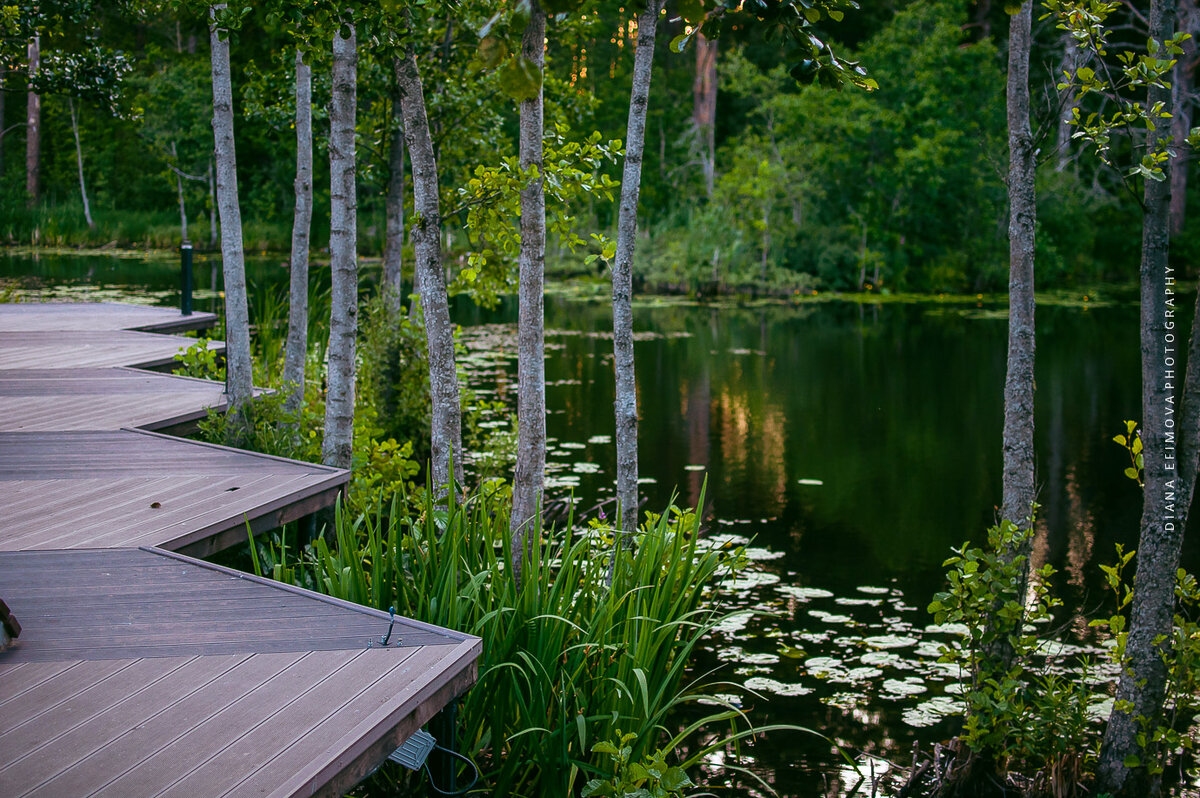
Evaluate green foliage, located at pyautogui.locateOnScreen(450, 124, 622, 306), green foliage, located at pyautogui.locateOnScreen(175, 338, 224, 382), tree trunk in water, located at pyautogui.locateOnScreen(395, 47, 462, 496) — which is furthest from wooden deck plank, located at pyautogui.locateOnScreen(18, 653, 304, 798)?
green foliage, located at pyautogui.locateOnScreen(175, 338, 224, 382)

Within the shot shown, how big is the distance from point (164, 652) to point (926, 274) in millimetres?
25021

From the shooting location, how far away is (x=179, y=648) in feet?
9.93

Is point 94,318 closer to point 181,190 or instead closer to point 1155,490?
point 1155,490

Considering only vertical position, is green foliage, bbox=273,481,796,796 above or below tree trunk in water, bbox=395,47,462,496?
below

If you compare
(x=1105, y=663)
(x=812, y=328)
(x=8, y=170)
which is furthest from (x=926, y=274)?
(x=8, y=170)

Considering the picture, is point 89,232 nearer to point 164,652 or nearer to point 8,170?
point 8,170

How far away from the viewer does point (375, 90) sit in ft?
29.6

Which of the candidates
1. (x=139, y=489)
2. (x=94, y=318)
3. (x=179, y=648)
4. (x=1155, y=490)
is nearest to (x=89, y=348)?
(x=94, y=318)

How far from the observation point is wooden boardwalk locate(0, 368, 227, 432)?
234 inches

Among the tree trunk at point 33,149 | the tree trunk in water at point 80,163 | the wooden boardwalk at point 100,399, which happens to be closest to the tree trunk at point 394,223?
the wooden boardwalk at point 100,399

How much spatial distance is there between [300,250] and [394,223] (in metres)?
2.58

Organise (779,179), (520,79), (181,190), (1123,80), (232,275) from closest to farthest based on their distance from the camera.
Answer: (520,79)
(1123,80)
(232,275)
(779,179)
(181,190)

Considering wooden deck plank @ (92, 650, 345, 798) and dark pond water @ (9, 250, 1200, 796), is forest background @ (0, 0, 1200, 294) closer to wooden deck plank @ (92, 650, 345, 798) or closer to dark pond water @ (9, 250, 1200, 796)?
dark pond water @ (9, 250, 1200, 796)

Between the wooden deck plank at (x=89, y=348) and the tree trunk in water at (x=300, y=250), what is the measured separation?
155cm
